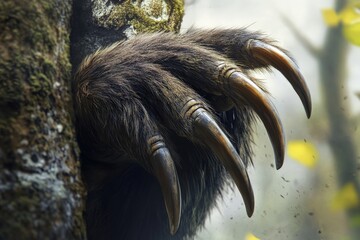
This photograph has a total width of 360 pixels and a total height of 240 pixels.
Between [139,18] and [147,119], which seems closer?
[147,119]

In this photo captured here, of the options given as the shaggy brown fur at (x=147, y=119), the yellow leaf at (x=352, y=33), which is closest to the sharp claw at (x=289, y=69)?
the shaggy brown fur at (x=147, y=119)

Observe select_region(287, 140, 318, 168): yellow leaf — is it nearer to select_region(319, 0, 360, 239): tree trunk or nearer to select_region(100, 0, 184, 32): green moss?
select_region(319, 0, 360, 239): tree trunk

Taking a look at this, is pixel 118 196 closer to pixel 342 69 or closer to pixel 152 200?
pixel 152 200

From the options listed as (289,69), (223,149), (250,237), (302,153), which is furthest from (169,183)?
(302,153)

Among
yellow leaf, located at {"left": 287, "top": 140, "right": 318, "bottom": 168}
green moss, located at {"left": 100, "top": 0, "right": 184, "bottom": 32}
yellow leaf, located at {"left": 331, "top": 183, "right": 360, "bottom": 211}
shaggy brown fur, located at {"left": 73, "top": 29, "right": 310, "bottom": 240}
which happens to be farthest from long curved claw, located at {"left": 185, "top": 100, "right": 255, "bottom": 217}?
yellow leaf, located at {"left": 331, "top": 183, "right": 360, "bottom": 211}

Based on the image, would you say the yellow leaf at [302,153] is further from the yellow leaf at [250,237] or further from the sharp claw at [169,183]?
the sharp claw at [169,183]

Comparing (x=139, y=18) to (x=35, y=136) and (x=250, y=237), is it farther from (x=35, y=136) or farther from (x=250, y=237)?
(x=250, y=237)

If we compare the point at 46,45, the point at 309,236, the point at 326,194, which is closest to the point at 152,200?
the point at 46,45
